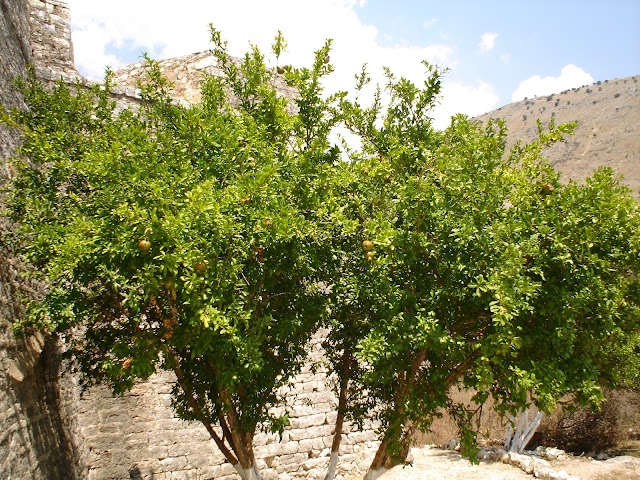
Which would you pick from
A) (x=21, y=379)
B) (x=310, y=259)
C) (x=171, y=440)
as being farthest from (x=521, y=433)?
(x=21, y=379)

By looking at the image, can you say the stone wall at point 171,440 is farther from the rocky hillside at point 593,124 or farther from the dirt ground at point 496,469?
the rocky hillside at point 593,124

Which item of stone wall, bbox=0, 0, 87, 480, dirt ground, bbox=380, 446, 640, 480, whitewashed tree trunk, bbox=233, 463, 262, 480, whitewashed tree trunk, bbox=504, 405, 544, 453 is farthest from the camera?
whitewashed tree trunk, bbox=504, 405, 544, 453

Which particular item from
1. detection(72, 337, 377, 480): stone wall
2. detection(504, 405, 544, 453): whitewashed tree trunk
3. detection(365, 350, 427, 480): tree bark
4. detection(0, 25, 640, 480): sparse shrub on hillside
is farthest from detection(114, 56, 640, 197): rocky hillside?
detection(365, 350, 427, 480): tree bark

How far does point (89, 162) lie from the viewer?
4.41 meters

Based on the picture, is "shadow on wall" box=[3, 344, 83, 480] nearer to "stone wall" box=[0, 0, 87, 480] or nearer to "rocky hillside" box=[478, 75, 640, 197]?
"stone wall" box=[0, 0, 87, 480]

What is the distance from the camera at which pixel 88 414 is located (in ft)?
24.1

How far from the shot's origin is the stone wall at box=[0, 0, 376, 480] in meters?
4.59

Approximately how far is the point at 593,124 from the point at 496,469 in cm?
3806

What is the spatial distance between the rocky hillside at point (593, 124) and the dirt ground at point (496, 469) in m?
22.0

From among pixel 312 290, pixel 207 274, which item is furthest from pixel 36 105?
Answer: pixel 312 290

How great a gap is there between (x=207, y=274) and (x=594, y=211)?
3270 millimetres

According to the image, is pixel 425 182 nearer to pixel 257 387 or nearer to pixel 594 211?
pixel 594 211

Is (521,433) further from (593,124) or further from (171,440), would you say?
(593,124)

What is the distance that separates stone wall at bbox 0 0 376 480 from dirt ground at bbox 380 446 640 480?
195 centimetres
